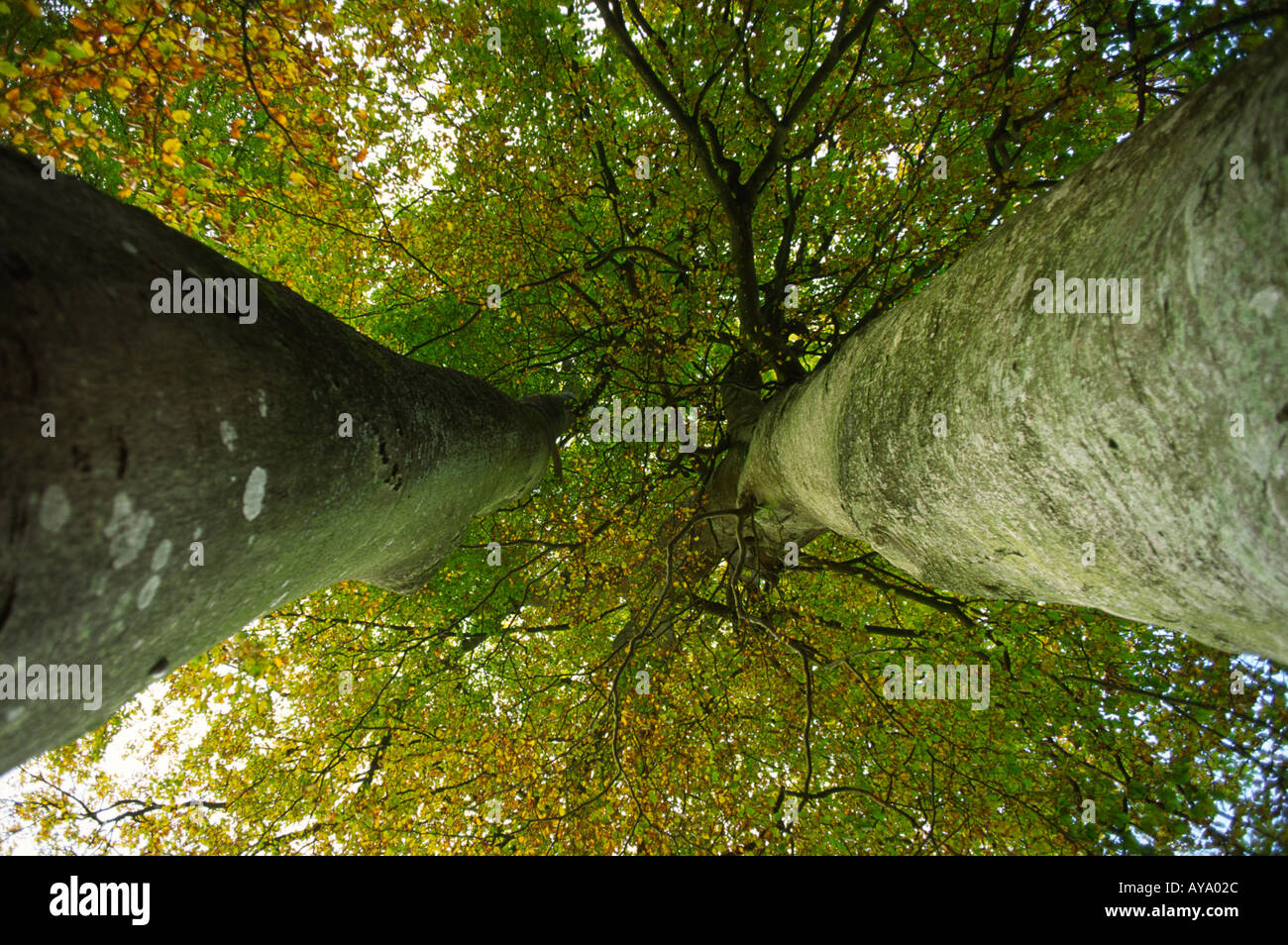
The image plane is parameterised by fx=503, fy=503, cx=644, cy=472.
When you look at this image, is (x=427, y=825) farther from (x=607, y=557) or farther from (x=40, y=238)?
(x=40, y=238)

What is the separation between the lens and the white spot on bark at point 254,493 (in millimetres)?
1240

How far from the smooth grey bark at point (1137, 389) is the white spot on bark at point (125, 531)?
1993 millimetres

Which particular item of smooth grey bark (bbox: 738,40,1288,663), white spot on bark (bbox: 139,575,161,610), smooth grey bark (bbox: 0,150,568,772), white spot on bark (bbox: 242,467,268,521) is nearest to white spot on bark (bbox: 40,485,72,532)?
smooth grey bark (bbox: 0,150,568,772)

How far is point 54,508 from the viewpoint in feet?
2.72

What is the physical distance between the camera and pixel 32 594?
82 cm

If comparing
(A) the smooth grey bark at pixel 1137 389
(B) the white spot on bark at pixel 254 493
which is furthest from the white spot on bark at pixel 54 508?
(A) the smooth grey bark at pixel 1137 389

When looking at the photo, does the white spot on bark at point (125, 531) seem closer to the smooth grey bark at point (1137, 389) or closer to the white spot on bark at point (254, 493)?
the white spot on bark at point (254, 493)

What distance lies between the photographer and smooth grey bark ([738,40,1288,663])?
857mm

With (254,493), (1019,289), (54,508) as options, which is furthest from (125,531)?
(1019,289)

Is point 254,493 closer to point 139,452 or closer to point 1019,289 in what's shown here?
point 139,452

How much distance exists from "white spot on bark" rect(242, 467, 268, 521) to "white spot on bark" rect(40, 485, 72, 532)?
384 mm

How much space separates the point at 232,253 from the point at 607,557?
19.1ft

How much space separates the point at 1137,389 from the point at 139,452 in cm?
201

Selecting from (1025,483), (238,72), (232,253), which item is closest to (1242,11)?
(1025,483)
